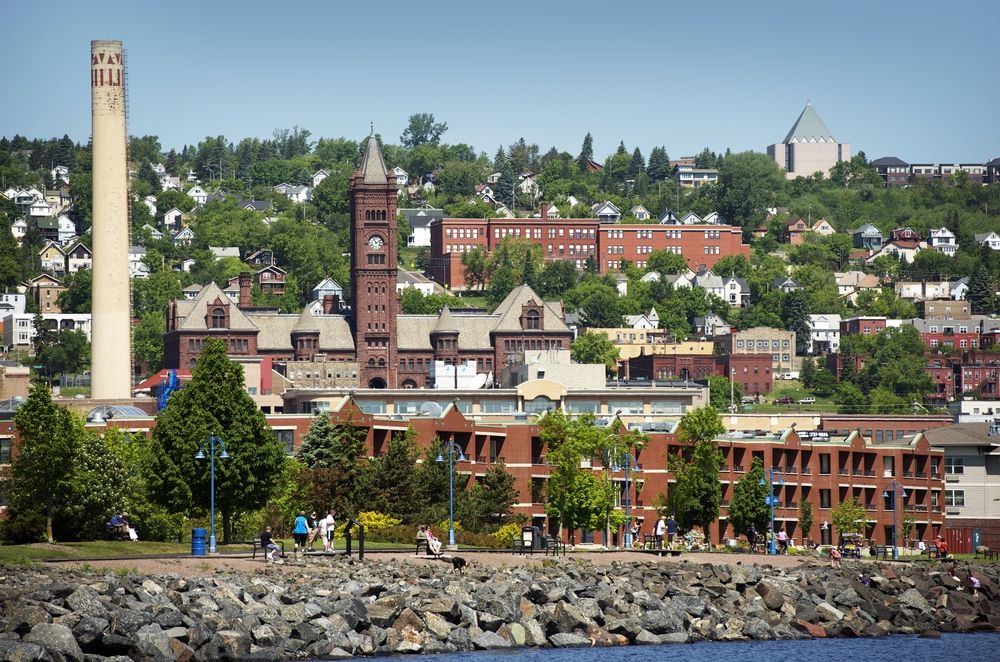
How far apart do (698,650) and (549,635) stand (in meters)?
5.27

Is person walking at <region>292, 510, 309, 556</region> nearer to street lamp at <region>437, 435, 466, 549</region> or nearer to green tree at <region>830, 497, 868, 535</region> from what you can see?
street lamp at <region>437, 435, 466, 549</region>

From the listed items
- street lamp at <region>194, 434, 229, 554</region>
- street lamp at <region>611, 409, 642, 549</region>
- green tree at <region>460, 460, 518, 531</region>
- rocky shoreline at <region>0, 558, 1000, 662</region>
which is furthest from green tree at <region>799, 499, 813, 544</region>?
street lamp at <region>194, 434, 229, 554</region>

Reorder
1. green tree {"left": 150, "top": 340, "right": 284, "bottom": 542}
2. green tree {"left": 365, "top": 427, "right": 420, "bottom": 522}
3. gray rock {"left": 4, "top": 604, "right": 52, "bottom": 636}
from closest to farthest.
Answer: gray rock {"left": 4, "top": 604, "right": 52, "bottom": 636} → green tree {"left": 150, "top": 340, "right": 284, "bottom": 542} → green tree {"left": 365, "top": 427, "right": 420, "bottom": 522}

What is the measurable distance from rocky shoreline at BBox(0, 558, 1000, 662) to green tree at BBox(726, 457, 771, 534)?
14.4 meters

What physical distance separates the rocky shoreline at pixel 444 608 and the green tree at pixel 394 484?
13.5 meters

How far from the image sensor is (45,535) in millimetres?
78000

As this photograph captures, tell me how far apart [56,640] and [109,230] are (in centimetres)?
9144

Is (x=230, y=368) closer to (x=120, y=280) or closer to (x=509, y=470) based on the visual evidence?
(x=509, y=470)

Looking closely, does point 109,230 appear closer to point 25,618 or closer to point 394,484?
point 394,484

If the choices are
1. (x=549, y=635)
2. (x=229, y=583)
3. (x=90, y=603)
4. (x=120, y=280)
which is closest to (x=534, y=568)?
(x=549, y=635)

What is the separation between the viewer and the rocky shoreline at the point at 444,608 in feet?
199

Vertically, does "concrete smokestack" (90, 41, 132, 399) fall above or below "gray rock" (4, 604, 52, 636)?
above

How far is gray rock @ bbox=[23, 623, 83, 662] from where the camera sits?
190 feet

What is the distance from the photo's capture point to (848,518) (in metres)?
116
